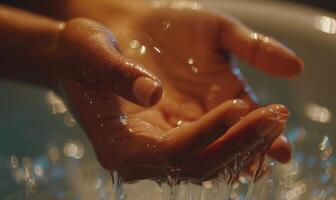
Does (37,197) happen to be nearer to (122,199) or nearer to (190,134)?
(122,199)

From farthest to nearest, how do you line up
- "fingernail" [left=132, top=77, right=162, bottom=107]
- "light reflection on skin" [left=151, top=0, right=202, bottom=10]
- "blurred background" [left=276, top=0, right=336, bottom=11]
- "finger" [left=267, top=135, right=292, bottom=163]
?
"blurred background" [left=276, top=0, right=336, bottom=11]
"light reflection on skin" [left=151, top=0, right=202, bottom=10]
"finger" [left=267, top=135, right=292, bottom=163]
"fingernail" [left=132, top=77, right=162, bottom=107]

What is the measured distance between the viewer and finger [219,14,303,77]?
548mm

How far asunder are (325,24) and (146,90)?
399 mm

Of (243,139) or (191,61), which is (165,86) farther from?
(243,139)

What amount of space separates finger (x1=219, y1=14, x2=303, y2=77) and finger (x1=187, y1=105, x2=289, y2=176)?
0.37ft

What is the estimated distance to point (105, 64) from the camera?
0.44 m

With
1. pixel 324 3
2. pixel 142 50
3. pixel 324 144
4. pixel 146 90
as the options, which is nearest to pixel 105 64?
pixel 146 90

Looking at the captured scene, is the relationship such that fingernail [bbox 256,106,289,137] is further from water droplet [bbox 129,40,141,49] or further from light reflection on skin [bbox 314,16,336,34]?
light reflection on skin [bbox 314,16,336,34]

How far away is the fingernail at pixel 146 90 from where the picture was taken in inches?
15.9

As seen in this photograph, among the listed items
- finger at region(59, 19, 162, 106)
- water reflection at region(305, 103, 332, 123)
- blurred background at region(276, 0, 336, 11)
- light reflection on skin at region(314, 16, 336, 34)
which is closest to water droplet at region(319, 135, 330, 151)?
water reflection at region(305, 103, 332, 123)

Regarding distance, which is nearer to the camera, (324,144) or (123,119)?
(123,119)

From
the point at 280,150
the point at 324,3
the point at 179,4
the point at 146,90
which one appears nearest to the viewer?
the point at 146,90

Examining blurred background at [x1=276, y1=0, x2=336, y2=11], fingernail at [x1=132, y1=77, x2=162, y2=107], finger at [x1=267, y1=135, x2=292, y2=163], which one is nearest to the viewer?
fingernail at [x1=132, y1=77, x2=162, y2=107]

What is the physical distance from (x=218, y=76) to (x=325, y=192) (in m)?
0.15
